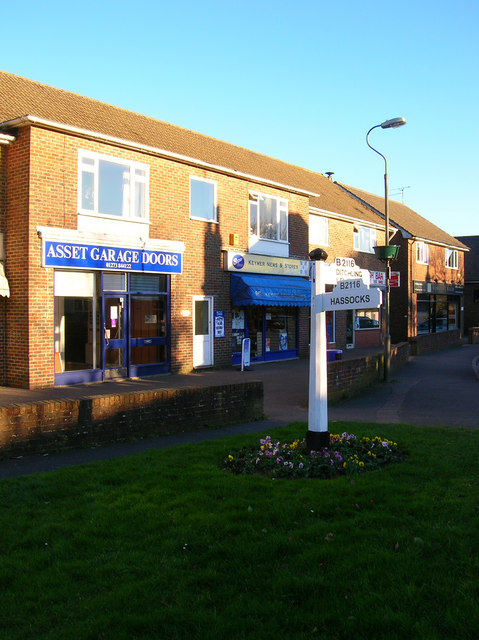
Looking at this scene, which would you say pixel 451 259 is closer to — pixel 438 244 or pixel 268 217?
pixel 438 244

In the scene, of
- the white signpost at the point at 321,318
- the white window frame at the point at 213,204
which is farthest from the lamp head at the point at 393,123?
the white signpost at the point at 321,318

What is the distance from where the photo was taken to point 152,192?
1672 cm

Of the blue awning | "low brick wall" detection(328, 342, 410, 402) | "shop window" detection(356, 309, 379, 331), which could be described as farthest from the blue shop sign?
"shop window" detection(356, 309, 379, 331)

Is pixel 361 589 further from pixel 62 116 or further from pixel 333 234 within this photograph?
pixel 333 234

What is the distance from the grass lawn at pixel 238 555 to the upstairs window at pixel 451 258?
36263 millimetres

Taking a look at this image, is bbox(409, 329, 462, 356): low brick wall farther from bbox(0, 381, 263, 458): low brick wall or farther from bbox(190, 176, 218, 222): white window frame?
bbox(0, 381, 263, 458): low brick wall

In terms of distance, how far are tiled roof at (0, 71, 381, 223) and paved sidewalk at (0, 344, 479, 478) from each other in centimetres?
639

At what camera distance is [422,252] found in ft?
118

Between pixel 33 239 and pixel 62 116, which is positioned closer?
pixel 33 239

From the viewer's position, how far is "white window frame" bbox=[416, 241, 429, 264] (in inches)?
1389

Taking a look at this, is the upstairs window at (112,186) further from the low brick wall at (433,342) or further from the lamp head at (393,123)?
the low brick wall at (433,342)

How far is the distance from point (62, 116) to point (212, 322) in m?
7.28

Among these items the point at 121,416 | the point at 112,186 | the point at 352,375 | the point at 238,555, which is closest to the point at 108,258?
the point at 112,186

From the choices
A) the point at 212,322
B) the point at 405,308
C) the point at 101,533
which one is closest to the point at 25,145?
the point at 212,322
